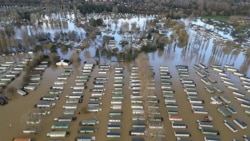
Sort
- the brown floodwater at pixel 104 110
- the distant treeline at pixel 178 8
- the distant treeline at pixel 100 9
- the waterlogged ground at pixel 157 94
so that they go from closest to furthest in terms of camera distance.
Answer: the brown floodwater at pixel 104 110
the waterlogged ground at pixel 157 94
the distant treeline at pixel 100 9
the distant treeline at pixel 178 8

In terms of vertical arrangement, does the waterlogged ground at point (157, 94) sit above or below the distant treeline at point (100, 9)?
below

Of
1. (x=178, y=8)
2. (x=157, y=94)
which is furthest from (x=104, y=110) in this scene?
(x=178, y=8)

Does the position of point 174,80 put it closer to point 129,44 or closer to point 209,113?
point 209,113

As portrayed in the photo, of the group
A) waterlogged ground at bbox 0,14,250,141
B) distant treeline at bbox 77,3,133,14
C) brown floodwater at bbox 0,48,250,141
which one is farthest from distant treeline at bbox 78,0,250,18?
brown floodwater at bbox 0,48,250,141

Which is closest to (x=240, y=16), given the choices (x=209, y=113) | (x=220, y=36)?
(x=220, y=36)

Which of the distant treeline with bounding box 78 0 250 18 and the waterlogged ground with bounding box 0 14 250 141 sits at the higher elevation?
the distant treeline with bounding box 78 0 250 18

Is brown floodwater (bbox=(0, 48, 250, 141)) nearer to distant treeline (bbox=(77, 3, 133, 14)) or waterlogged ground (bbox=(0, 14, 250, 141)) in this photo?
waterlogged ground (bbox=(0, 14, 250, 141))

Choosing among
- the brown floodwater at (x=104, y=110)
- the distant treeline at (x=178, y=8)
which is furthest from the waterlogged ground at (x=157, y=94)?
the distant treeline at (x=178, y=8)

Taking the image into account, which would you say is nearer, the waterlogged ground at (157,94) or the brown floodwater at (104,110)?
the brown floodwater at (104,110)

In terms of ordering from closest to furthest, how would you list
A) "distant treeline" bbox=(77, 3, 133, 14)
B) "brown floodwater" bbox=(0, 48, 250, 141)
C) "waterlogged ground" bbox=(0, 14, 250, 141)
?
"brown floodwater" bbox=(0, 48, 250, 141)
"waterlogged ground" bbox=(0, 14, 250, 141)
"distant treeline" bbox=(77, 3, 133, 14)

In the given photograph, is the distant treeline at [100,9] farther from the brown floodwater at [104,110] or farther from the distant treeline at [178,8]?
the brown floodwater at [104,110]

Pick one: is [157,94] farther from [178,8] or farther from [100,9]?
[178,8]
